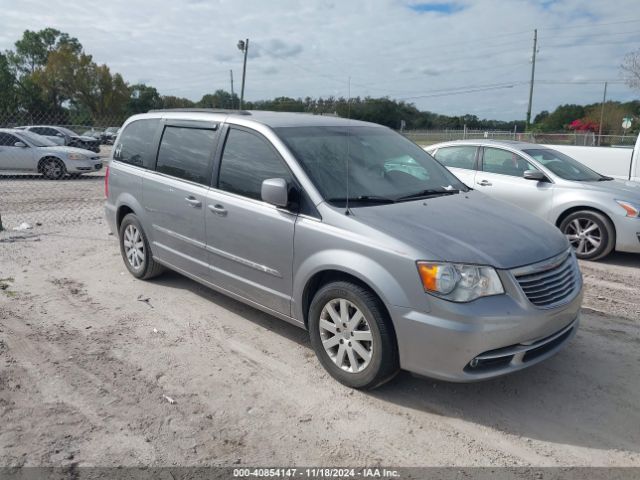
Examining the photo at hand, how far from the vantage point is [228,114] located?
4.82m

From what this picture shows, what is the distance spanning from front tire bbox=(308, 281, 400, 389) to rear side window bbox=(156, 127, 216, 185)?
1780mm

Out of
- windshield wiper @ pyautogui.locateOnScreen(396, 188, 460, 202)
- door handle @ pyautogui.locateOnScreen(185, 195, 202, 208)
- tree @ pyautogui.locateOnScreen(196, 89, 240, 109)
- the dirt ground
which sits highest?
tree @ pyautogui.locateOnScreen(196, 89, 240, 109)

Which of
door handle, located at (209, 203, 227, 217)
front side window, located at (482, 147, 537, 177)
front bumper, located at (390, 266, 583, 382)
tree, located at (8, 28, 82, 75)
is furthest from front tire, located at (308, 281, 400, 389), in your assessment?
tree, located at (8, 28, 82, 75)

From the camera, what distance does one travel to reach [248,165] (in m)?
4.37

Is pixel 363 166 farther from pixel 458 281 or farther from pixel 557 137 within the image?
pixel 557 137

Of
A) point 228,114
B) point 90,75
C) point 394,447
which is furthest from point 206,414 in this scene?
point 90,75

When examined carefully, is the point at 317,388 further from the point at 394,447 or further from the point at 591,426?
the point at 591,426

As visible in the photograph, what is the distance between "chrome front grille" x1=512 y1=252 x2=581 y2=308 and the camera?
3.32m

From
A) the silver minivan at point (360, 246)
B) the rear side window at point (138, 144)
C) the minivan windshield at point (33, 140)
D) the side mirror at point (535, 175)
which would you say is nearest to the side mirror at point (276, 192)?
the silver minivan at point (360, 246)

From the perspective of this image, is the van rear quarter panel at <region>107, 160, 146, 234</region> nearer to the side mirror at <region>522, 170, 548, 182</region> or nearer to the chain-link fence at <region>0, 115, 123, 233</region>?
the chain-link fence at <region>0, 115, 123, 233</region>

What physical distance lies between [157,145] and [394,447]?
3.90 meters

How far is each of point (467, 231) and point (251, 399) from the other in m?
1.85

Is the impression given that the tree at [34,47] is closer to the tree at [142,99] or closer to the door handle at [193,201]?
the tree at [142,99]

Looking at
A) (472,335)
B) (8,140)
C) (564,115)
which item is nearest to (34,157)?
(8,140)
